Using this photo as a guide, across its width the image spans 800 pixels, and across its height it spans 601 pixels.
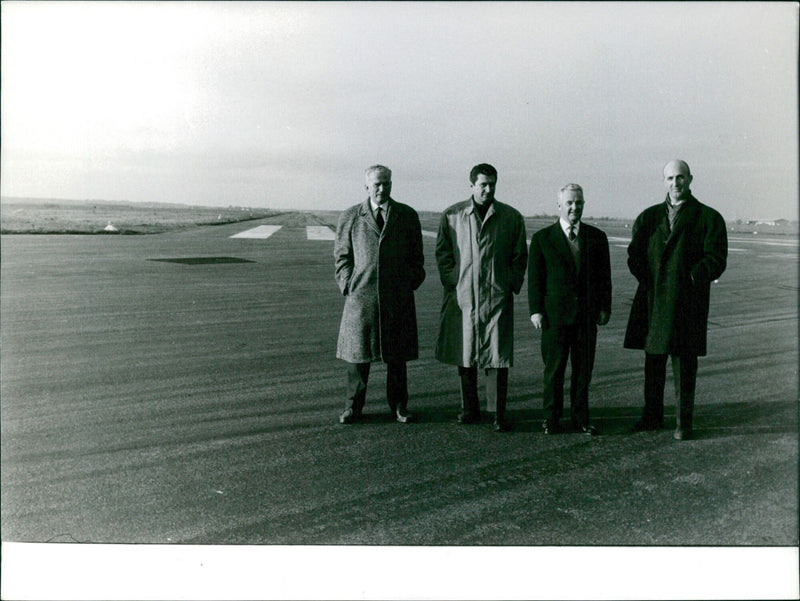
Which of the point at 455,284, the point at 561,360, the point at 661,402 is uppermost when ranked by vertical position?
the point at 455,284

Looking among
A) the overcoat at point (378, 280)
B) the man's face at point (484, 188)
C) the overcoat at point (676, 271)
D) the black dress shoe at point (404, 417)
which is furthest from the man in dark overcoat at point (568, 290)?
the black dress shoe at point (404, 417)

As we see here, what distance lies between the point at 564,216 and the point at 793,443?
91.9 inches

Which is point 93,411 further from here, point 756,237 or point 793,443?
point 756,237

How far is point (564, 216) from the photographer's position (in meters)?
4.54

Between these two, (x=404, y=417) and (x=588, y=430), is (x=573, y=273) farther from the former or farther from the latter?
(x=404, y=417)

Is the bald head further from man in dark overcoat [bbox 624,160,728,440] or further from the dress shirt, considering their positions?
the dress shirt

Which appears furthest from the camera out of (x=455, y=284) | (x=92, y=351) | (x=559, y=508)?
(x=92, y=351)

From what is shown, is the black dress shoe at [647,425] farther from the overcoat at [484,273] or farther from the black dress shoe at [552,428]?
the overcoat at [484,273]

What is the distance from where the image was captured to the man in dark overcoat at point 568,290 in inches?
179

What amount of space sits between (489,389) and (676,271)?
1629mm

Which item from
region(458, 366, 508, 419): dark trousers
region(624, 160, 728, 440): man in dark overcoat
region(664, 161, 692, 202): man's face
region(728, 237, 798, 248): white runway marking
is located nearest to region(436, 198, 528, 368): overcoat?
region(458, 366, 508, 419): dark trousers

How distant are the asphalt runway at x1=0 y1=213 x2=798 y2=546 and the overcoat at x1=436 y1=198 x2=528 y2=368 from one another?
410mm

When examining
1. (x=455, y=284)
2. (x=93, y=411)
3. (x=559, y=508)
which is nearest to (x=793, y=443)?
(x=559, y=508)

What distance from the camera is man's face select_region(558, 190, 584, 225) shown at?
4.46 meters
